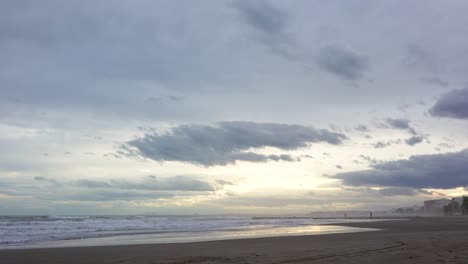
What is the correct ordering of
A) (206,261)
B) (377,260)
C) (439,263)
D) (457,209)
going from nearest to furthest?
(439,263) → (377,260) → (206,261) → (457,209)

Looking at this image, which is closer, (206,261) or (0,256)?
(206,261)

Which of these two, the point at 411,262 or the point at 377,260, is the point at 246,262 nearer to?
the point at 377,260

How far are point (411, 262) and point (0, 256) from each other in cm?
1846

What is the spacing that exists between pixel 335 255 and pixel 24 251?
53.1 ft

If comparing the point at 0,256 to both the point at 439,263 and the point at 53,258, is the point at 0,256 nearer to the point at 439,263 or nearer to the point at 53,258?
the point at 53,258

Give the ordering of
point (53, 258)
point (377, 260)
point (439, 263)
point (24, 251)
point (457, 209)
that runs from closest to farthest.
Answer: point (439, 263) → point (377, 260) → point (53, 258) → point (24, 251) → point (457, 209)

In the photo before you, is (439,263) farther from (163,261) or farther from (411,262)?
(163,261)

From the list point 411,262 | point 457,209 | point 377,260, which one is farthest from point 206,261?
point 457,209

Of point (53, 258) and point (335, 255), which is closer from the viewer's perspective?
point (335, 255)

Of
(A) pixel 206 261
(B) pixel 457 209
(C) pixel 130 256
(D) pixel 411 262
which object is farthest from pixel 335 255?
(B) pixel 457 209

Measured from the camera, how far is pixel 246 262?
1576 centimetres

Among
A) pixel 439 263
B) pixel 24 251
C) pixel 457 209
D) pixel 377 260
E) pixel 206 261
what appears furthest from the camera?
pixel 457 209

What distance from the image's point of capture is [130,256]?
18984 millimetres

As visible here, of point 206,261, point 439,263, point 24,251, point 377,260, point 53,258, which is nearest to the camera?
point 439,263
